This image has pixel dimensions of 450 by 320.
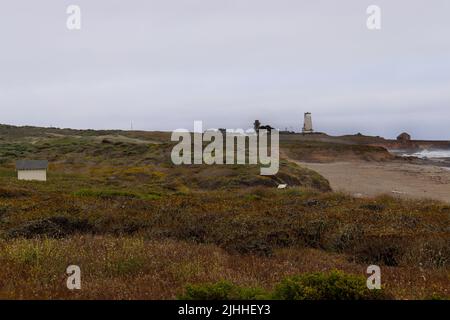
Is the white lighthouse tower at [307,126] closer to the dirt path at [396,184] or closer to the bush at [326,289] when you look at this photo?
the dirt path at [396,184]

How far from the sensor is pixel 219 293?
5.81 m

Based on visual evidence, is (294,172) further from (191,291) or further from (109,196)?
(191,291)

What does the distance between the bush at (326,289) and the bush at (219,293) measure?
0.96 feet

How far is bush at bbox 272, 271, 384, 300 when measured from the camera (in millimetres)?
5734

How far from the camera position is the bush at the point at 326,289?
573cm

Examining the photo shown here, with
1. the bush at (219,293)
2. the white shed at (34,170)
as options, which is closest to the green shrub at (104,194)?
the white shed at (34,170)

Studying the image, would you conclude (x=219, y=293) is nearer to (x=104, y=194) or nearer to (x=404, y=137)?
(x=104, y=194)

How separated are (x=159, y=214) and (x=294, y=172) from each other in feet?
90.1

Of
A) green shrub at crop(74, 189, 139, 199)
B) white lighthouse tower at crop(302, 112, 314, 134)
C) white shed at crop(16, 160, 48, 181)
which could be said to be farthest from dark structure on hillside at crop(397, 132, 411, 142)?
green shrub at crop(74, 189, 139, 199)

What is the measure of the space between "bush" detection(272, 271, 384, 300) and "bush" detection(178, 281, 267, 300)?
29 cm

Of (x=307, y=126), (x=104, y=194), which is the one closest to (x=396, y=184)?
(x=104, y=194)

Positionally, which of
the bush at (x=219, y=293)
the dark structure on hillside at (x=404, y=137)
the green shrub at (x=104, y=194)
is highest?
the dark structure on hillside at (x=404, y=137)

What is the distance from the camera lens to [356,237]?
10984 mm

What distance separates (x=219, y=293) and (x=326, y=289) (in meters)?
1.36
